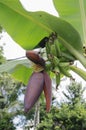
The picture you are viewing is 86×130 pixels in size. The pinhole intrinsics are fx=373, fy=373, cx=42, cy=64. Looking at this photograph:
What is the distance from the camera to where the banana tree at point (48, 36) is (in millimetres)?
1217

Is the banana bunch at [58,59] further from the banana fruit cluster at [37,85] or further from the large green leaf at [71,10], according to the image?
the large green leaf at [71,10]

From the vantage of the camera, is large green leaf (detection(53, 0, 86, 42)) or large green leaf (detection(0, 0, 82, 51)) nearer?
large green leaf (detection(0, 0, 82, 51))

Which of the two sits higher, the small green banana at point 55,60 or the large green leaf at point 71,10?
the large green leaf at point 71,10

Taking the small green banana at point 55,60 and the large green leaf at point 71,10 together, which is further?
the large green leaf at point 71,10

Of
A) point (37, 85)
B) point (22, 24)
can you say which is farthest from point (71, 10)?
point (37, 85)

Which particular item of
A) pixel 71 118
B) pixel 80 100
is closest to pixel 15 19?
pixel 71 118

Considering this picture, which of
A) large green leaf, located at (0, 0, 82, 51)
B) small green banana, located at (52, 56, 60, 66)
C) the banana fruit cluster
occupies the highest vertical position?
large green leaf, located at (0, 0, 82, 51)

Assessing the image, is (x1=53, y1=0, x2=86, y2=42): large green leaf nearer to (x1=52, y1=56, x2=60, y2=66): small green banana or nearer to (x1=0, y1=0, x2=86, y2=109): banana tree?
(x1=0, y1=0, x2=86, y2=109): banana tree

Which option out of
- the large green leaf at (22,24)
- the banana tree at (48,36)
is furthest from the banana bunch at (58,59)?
the large green leaf at (22,24)

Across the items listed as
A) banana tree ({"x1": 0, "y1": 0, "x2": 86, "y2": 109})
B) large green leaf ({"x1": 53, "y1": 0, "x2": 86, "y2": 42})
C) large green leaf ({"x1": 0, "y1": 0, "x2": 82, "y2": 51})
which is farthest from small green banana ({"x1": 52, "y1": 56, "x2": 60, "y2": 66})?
large green leaf ({"x1": 53, "y1": 0, "x2": 86, "y2": 42})

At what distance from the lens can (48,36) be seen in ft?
4.35

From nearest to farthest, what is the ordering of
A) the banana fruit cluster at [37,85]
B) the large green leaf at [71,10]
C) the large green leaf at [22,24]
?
the banana fruit cluster at [37,85]
the large green leaf at [22,24]
the large green leaf at [71,10]

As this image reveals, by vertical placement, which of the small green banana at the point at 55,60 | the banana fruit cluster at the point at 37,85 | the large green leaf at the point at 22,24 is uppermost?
the large green leaf at the point at 22,24

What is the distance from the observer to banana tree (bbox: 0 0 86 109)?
1217 millimetres
